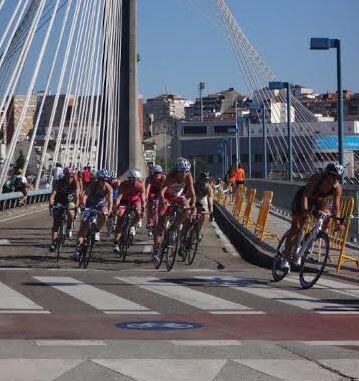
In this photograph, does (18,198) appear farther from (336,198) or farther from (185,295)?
(185,295)

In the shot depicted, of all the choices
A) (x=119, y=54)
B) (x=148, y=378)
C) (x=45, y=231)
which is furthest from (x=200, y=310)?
(x=119, y=54)

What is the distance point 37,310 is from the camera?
38.0 ft

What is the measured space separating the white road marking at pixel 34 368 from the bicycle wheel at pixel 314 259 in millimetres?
6279

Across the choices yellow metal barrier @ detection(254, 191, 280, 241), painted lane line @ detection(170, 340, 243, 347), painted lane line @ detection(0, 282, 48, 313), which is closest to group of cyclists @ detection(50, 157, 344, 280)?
yellow metal barrier @ detection(254, 191, 280, 241)

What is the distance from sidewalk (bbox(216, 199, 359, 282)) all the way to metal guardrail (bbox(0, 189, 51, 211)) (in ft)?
33.7

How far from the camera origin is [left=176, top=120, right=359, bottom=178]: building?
51.7 metres

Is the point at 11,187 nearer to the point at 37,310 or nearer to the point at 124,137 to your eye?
the point at 124,137

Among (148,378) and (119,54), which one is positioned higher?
Answer: (119,54)

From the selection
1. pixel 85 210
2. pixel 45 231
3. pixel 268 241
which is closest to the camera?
pixel 85 210

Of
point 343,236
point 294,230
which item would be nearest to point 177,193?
point 343,236

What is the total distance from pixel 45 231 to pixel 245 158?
3788 inches

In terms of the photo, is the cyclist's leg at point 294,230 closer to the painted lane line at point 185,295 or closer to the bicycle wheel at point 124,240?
the painted lane line at point 185,295

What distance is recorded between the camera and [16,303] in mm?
12125

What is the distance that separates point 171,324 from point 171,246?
6.15 metres
